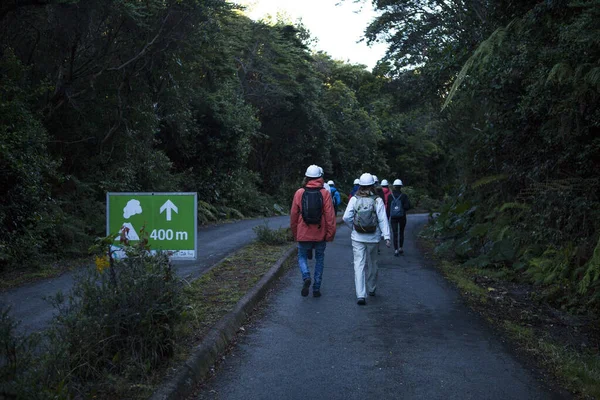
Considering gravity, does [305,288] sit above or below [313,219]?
below

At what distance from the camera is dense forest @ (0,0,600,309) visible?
387 inches

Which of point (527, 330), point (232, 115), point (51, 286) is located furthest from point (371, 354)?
point (232, 115)

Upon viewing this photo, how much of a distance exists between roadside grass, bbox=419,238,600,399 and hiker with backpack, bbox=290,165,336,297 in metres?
2.34

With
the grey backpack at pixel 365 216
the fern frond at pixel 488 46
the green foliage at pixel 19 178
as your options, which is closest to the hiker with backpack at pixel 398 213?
the fern frond at pixel 488 46

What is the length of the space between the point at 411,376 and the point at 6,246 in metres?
9.23

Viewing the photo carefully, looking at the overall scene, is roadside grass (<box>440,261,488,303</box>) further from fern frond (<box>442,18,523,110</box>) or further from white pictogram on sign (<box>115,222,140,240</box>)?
white pictogram on sign (<box>115,222,140,240</box>)

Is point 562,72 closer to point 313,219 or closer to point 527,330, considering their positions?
point 527,330

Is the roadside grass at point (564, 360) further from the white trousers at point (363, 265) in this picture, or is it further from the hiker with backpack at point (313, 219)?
the hiker with backpack at point (313, 219)

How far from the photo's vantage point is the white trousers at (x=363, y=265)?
879cm

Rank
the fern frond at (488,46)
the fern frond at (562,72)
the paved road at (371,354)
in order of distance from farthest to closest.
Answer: the fern frond at (488,46) < the fern frond at (562,72) < the paved road at (371,354)

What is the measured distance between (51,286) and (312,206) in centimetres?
491

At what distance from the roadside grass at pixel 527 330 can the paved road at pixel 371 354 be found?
0.23 m

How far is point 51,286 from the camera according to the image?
10539 millimetres

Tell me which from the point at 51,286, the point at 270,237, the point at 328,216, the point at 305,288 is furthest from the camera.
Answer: the point at 270,237
